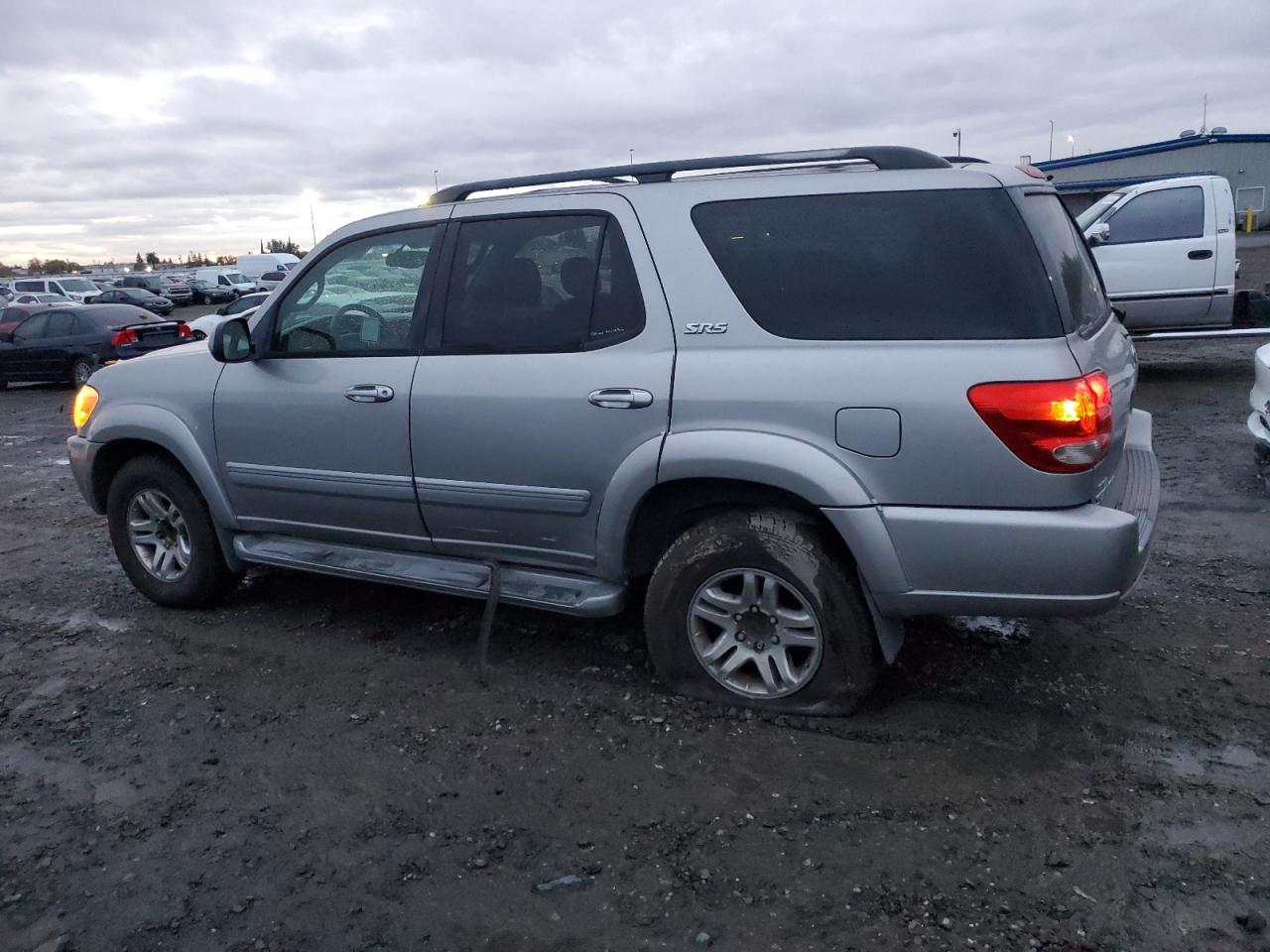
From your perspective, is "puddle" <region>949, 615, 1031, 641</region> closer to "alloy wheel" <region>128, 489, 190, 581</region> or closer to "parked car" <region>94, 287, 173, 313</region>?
"alloy wheel" <region>128, 489, 190, 581</region>

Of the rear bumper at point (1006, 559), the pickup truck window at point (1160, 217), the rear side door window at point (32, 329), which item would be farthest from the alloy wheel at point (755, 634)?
the rear side door window at point (32, 329)

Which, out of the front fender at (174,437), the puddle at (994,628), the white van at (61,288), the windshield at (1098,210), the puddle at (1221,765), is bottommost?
the puddle at (1221,765)

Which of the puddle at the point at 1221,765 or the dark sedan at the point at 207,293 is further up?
the dark sedan at the point at 207,293

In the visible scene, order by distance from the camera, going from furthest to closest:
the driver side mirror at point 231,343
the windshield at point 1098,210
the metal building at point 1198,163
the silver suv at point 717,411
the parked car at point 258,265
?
the parked car at point 258,265
the metal building at point 1198,163
the windshield at point 1098,210
the driver side mirror at point 231,343
the silver suv at point 717,411

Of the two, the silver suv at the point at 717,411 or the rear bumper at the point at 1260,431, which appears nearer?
the silver suv at the point at 717,411

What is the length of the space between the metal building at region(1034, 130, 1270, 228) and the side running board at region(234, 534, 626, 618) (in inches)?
1610

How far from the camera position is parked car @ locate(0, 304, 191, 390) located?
16.7 metres

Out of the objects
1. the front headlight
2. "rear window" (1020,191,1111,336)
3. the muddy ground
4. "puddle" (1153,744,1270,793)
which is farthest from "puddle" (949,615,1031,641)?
the front headlight

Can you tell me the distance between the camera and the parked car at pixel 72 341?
1673 cm

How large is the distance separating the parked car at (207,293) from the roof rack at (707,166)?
143ft

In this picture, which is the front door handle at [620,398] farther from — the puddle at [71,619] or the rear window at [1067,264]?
the puddle at [71,619]

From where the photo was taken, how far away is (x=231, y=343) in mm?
4590

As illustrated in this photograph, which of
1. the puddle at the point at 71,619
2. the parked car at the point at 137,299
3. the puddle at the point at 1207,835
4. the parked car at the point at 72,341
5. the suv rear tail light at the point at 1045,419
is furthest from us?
the parked car at the point at 137,299

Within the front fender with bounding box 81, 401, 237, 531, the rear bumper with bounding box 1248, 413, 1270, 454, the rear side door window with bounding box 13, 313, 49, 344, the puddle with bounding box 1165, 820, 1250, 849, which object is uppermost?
the rear side door window with bounding box 13, 313, 49, 344
